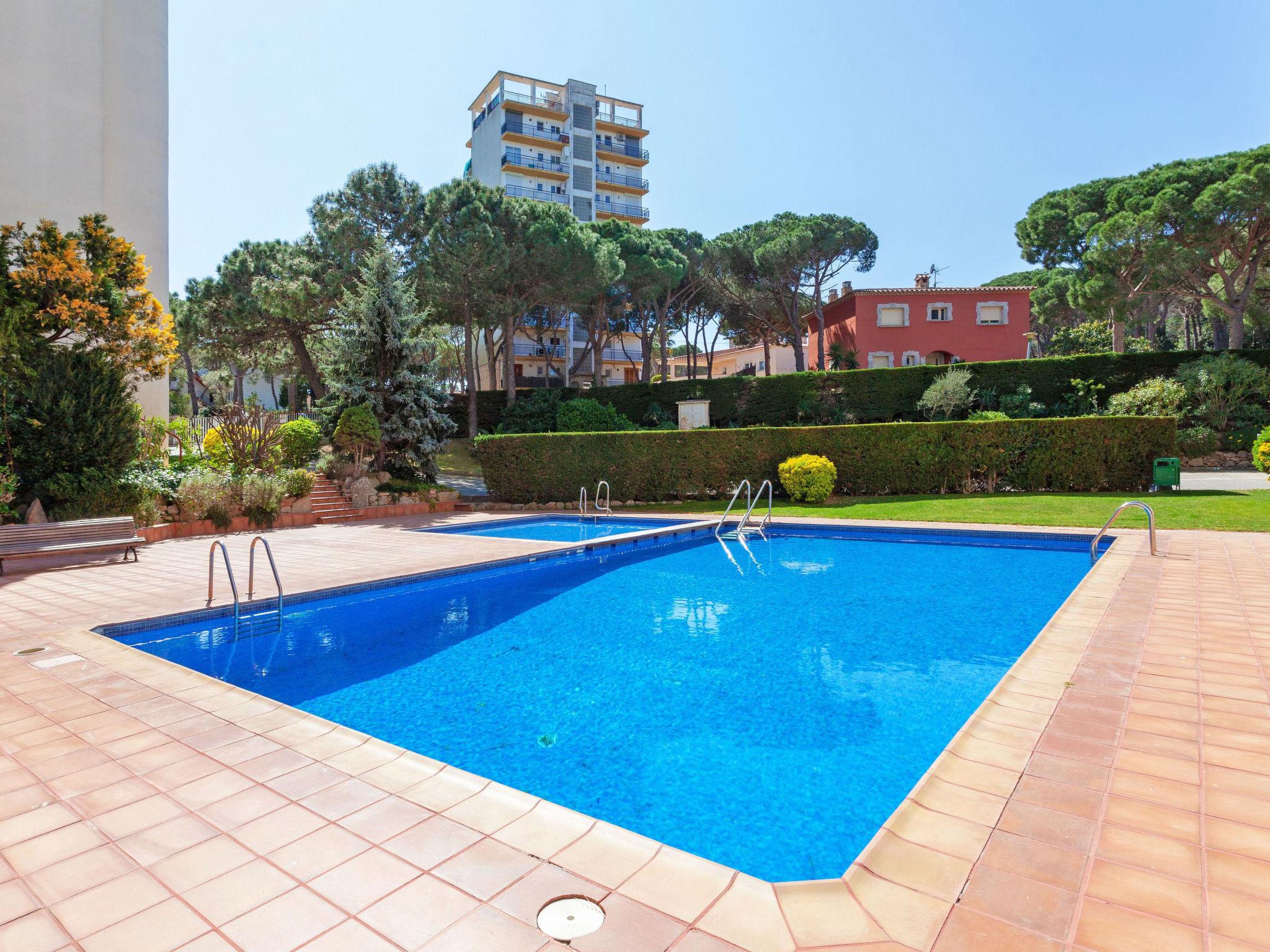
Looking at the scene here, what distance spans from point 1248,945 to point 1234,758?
1.57 m

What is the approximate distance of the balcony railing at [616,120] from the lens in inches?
1980

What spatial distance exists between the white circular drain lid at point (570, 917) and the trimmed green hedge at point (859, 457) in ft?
47.5

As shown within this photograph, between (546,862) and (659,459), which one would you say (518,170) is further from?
(546,862)

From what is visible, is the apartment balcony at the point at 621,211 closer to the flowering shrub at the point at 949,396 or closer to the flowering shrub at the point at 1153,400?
the flowering shrub at the point at 949,396

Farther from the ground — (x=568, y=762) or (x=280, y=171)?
(x=280, y=171)

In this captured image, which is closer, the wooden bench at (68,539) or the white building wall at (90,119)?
the wooden bench at (68,539)

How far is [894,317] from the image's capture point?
34500 millimetres

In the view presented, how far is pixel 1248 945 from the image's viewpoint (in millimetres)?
1859

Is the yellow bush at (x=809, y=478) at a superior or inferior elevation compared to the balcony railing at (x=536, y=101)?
inferior

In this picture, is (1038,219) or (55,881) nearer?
(55,881)

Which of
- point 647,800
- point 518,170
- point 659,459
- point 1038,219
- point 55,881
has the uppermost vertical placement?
point 518,170

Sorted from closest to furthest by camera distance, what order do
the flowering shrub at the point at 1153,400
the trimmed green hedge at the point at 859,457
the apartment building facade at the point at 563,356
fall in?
the trimmed green hedge at the point at 859,457 < the flowering shrub at the point at 1153,400 < the apartment building facade at the point at 563,356

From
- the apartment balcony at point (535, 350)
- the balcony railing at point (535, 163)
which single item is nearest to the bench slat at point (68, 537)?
the apartment balcony at point (535, 350)

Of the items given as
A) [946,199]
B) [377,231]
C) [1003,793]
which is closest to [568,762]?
[1003,793]
